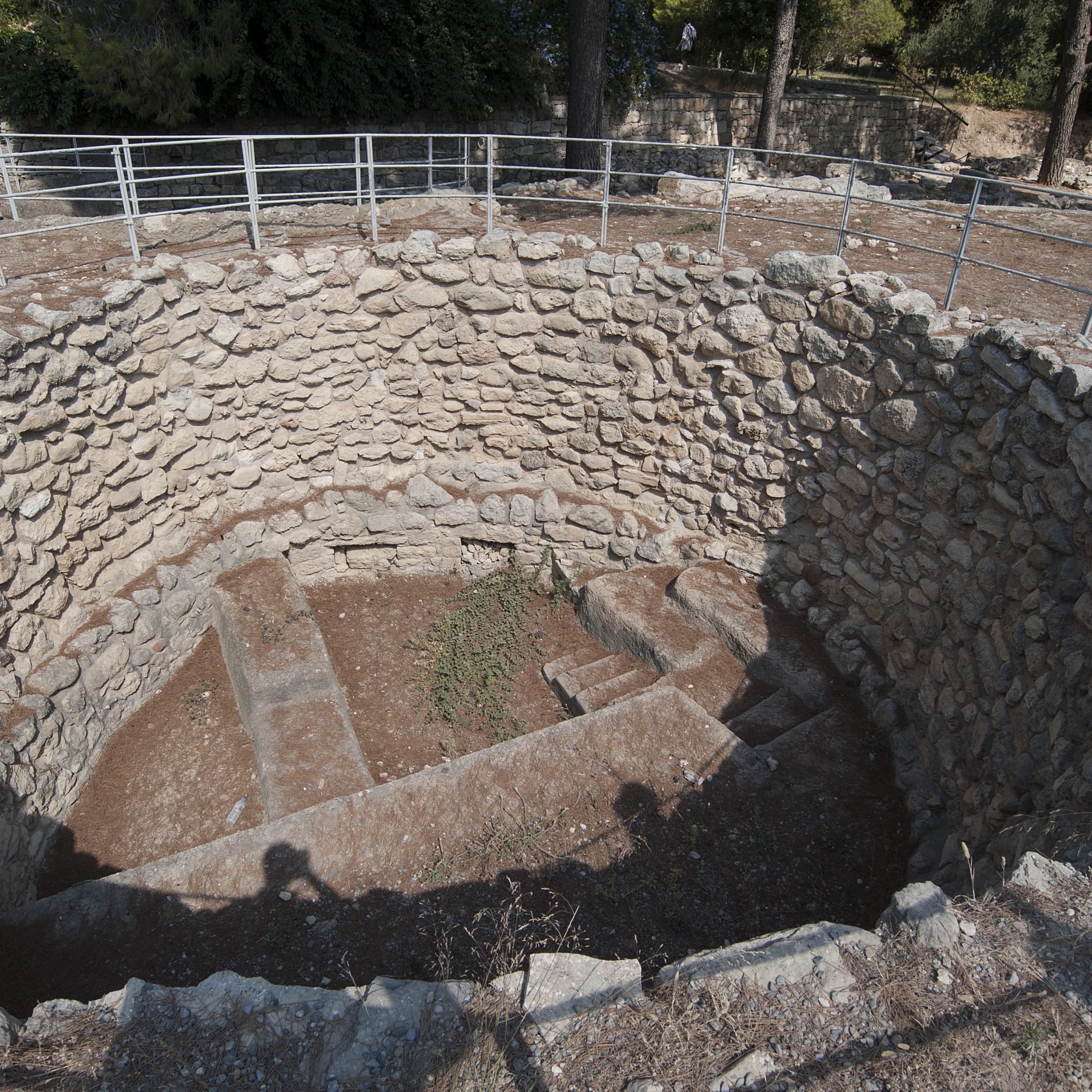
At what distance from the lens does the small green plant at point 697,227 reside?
25.7ft

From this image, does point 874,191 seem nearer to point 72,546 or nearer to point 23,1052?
point 72,546

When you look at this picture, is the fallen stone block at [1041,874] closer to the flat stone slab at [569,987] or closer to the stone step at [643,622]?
the flat stone slab at [569,987]

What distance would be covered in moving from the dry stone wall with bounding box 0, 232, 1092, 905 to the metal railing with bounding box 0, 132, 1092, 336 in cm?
65

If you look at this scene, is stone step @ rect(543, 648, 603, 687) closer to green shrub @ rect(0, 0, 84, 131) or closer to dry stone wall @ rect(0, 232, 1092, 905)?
dry stone wall @ rect(0, 232, 1092, 905)

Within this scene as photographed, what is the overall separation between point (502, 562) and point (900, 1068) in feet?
19.0

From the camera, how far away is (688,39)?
2122cm

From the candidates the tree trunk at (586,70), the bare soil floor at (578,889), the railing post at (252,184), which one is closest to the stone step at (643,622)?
the bare soil floor at (578,889)

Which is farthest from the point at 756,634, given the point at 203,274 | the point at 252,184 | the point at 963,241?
the point at 252,184

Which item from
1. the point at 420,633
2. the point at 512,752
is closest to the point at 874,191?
the point at 420,633

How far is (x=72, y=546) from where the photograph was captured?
5.50 meters

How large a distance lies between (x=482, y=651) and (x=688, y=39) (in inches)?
824

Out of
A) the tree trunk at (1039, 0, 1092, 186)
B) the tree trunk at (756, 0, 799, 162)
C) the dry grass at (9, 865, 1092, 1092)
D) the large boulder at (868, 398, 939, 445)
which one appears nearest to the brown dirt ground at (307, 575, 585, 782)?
the dry grass at (9, 865, 1092, 1092)

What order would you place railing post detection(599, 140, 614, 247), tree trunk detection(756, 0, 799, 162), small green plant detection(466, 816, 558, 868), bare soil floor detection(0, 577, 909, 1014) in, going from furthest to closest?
Result: tree trunk detection(756, 0, 799, 162) < railing post detection(599, 140, 614, 247) < small green plant detection(466, 816, 558, 868) < bare soil floor detection(0, 577, 909, 1014)

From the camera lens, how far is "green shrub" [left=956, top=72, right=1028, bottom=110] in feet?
70.9
